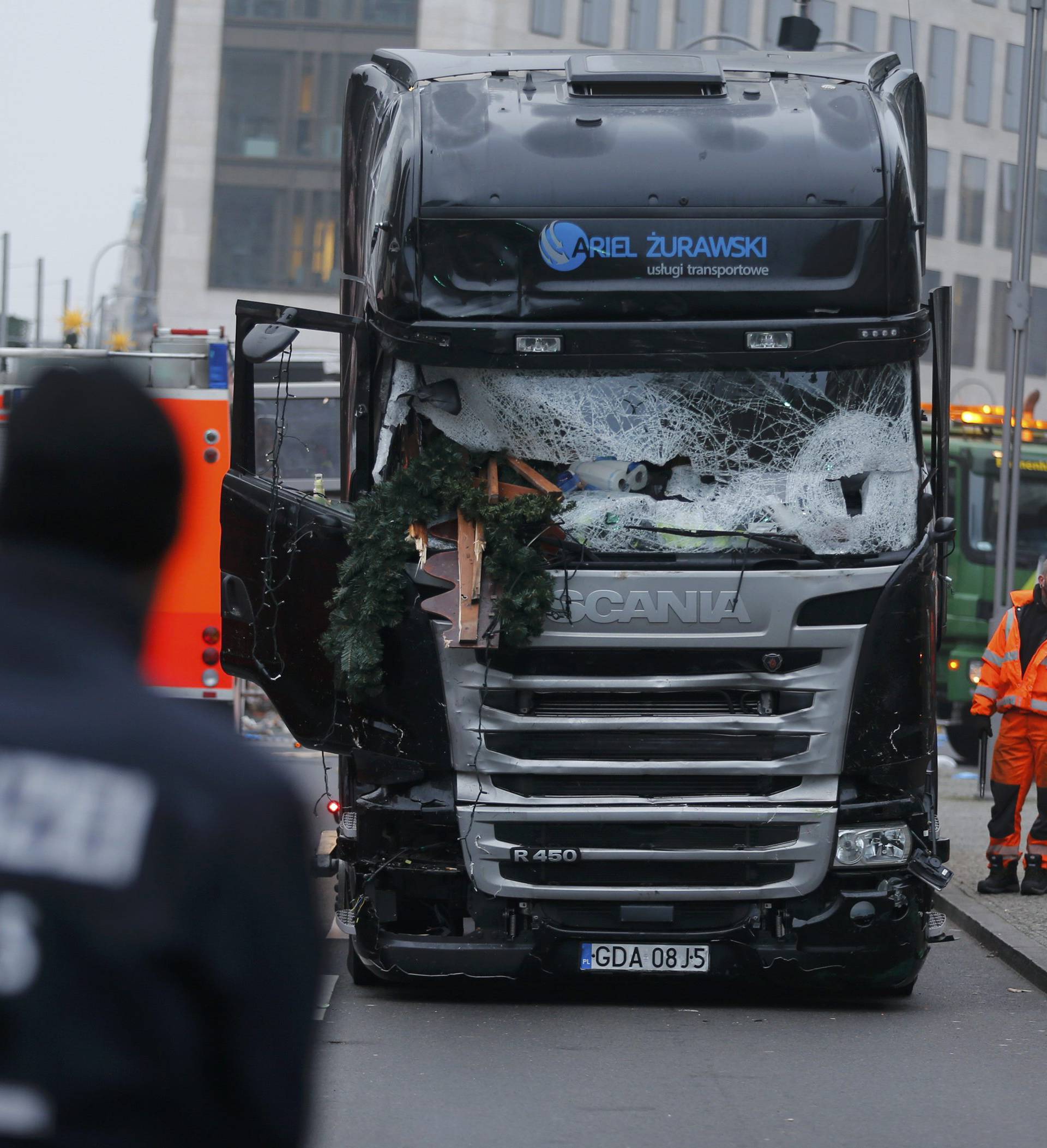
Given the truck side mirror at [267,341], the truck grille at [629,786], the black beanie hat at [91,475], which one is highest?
the truck side mirror at [267,341]

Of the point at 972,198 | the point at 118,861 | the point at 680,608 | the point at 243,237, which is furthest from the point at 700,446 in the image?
the point at 972,198

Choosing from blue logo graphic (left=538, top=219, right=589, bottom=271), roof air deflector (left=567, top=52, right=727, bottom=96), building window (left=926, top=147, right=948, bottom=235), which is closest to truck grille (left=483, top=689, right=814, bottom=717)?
blue logo graphic (left=538, top=219, right=589, bottom=271)

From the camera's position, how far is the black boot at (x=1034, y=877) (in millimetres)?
11352

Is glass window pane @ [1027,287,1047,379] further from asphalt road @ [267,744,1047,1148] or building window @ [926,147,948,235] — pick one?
asphalt road @ [267,744,1047,1148]

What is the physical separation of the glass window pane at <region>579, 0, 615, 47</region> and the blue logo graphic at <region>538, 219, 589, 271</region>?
48.5 meters

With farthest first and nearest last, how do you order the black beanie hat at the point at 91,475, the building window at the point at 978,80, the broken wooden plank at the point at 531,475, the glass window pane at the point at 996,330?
the glass window pane at the point at 996,330 < the building window at the point at 978,80 < the broken wooden plank at the point at 531,475 < the black beanie hat at the point at 91,475

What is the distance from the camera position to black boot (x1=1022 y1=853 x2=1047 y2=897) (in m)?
11.4

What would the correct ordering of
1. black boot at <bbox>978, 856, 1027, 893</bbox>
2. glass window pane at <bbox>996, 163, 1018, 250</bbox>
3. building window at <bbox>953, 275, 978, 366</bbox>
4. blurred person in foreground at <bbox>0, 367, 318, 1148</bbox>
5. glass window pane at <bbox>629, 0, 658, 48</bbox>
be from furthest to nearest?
glass window pane at <bbox>996, 163, 1018, 250</bbox>
building window at <bbox>953, 275, 978, 366</bbox>
glass window pane at <bbox>629, 0, 658, 48</bbox>
black boot at <bbox>978, 856, 1027, 893</bbox>
blurred person in foreground at <bbox>0, 367, 318, 1148</bbox>

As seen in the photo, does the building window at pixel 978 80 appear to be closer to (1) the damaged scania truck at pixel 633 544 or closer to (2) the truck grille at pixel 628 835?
(1) the damaged scania truck at pixel 633 544

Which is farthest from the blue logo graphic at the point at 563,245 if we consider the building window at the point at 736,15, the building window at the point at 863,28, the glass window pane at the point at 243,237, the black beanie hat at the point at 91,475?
the building window at the point at 863,28

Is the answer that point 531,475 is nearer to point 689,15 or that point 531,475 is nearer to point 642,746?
point 642,746

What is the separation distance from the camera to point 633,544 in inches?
306

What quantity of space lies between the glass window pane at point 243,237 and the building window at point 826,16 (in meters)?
15.8

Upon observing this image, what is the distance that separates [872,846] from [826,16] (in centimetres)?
5083
